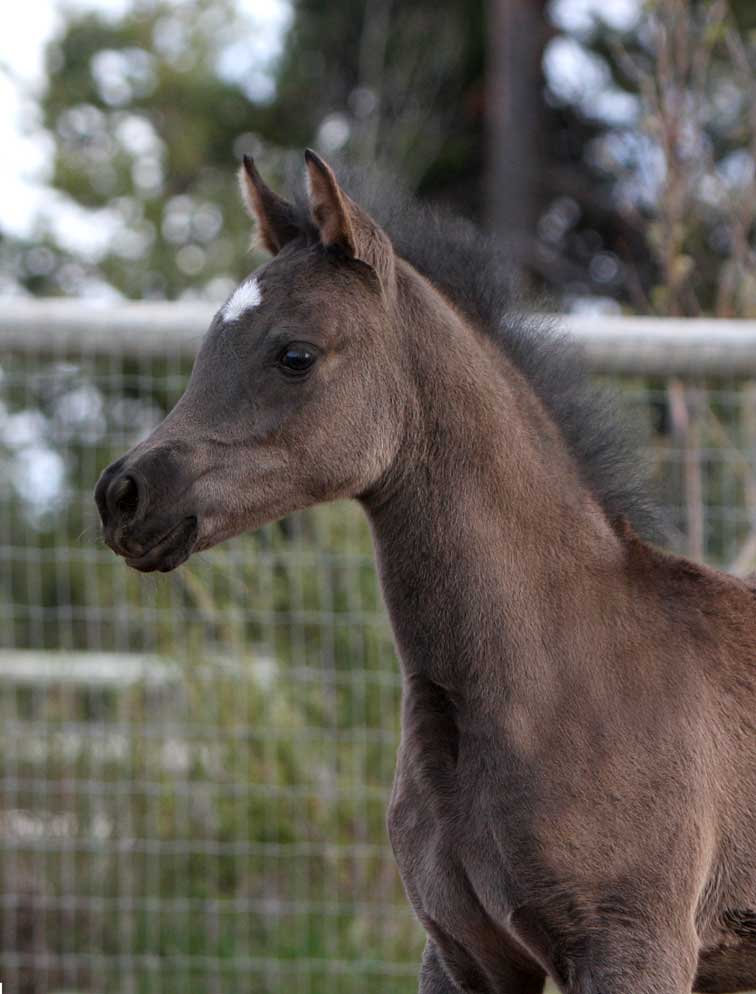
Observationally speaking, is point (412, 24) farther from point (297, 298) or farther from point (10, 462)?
point (297, 298)

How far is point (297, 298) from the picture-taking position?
2.71 metres

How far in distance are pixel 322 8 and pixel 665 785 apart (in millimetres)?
12398

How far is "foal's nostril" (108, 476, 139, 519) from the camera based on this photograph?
2.49 metres

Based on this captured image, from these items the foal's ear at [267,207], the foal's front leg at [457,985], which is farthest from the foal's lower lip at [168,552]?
the foal's front leg at [457,985]

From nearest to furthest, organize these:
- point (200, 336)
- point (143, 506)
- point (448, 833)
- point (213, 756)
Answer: point (143, 506), point (448, 833), point (200, 336), point (213, 756)

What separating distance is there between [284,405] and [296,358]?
3.5 inches

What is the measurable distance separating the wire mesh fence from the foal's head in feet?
6.79

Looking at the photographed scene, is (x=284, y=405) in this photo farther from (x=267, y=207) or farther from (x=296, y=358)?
(x=267, y=207)

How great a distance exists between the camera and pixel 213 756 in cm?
491

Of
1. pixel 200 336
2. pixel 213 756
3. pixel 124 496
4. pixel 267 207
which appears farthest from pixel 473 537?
pixel 213 756

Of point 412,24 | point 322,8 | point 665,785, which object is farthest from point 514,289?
point 322,8

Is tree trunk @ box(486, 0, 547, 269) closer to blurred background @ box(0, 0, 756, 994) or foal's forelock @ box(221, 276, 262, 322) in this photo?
blurred background @ box(0, 0, 756, 994)

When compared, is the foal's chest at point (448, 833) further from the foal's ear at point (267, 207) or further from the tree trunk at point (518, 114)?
the tree trunk at point (518, 114)

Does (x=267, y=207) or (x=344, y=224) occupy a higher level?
(x=267, y=207)
